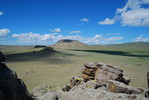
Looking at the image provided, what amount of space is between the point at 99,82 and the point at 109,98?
10.6 meters

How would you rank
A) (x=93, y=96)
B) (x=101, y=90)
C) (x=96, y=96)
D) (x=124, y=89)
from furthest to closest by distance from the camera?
(x=124, y=89), (x=101, y=90), (x=93, y=96), (x=96, y=96)

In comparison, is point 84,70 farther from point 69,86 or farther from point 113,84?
point 113,84

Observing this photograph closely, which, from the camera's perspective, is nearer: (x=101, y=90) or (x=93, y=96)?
(x=93, y=96)

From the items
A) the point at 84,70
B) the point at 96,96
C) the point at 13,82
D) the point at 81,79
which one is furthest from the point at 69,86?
the point at 13,82

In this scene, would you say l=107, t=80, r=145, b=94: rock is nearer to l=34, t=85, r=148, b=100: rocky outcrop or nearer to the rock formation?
the rock formation

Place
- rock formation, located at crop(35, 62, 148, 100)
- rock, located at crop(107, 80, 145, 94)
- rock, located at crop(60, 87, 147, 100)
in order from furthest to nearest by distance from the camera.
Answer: rock, located at crop(107, 80, 145, 94), rock formation, located at crop(35, 62, 148, 100), rock, located at crop(60, 87, 147, 100)

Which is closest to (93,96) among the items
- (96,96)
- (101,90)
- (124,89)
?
(96,96)

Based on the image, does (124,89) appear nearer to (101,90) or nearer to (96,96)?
(101,90)

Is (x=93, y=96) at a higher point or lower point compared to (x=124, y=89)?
higher

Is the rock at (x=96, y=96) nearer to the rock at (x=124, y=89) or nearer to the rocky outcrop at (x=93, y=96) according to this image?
the rocky outcrop at (x=93, y=96)

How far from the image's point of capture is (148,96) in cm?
1288

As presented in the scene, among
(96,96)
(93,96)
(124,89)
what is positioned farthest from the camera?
(124,89)


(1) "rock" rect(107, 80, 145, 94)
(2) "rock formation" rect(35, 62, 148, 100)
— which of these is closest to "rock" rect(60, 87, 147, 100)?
(2) "rock formation" rect(35, 62, 148, 100)

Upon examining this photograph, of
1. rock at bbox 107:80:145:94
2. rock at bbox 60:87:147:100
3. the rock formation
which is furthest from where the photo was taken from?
rock at bbox 107:80:145:94
